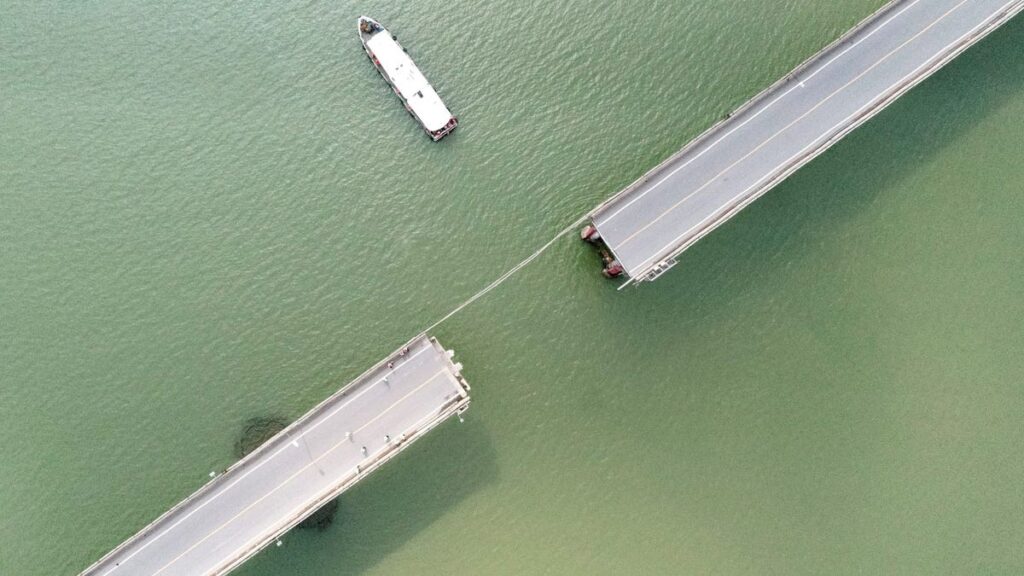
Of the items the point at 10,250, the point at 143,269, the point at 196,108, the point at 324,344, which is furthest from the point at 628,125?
Answer: the point at 10,250

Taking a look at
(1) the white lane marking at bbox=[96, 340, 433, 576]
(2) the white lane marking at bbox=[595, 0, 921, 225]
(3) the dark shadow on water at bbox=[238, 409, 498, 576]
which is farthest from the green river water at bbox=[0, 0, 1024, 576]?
(2) the white lane marking at bbox=[595, 0, 921, 225]

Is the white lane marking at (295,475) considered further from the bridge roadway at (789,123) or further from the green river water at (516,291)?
the bridge roadway at (789,123)

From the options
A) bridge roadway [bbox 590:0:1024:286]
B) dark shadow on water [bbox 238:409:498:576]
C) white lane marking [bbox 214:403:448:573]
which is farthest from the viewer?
dark shadow on water [bbox 238:409:498:576]

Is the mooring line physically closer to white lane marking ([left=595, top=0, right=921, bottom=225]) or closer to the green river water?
the green river water

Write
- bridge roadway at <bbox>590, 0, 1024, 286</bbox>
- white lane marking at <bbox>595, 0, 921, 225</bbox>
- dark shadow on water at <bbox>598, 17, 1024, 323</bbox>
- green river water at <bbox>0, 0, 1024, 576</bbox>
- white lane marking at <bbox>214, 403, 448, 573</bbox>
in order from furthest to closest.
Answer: dark shadow on water at <bbox>598, 17, 1024, 323</bbox> → green river water at <bbox>0, 0, 1024, 576</bbox> → white lane marking at <bbox>595, 0, 921, 225</bbox> → bridge roadway at <bbox>590, 0, 1024, 286</bbox> → white lane marking at <bbox>214, 403, 448, 573</bbox>

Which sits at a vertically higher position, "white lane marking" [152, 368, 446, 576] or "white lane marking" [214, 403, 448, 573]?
"white lane marking" [152, 368, 446, 576]

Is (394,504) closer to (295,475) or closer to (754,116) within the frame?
(295,475)
